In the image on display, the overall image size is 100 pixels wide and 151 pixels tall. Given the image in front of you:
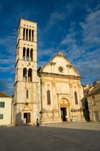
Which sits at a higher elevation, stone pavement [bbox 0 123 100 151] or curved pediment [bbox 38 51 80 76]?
curved pediment [bbox 38 51 80 76]

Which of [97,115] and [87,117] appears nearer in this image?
[97,115]

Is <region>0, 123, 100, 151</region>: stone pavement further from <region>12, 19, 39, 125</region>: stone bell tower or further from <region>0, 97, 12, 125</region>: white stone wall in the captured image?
<region>0, 97, 12, 125</region>: white stone wall

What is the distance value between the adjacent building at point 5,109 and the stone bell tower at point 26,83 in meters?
3.93

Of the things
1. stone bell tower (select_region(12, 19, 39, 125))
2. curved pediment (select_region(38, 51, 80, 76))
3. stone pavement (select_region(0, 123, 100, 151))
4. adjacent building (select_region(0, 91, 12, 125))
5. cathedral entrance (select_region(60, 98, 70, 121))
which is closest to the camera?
stone pavement (select_region(0, 123, 100, 151))

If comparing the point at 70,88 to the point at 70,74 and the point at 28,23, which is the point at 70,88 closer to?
the point at 70,74

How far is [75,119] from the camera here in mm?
30766

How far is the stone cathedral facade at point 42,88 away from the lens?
27.2 meters

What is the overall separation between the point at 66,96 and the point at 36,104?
26.1 feet

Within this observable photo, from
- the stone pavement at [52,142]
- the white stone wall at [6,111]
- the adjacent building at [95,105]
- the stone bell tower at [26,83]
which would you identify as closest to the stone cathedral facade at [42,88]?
the stone bell tower at [26,83]

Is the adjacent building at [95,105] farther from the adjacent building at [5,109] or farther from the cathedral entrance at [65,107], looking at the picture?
the adjacent building at [5,109]

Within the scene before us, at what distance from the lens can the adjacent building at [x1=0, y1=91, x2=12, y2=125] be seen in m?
32.8

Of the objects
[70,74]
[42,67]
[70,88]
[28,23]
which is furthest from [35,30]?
[70,88]

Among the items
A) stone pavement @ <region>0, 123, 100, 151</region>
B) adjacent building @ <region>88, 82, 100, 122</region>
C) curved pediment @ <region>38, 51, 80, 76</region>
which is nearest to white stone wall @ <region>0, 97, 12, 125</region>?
curved pediment @ <region>38, 51, 80, 76</region>

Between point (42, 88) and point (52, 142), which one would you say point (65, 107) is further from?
point (52, 142)
